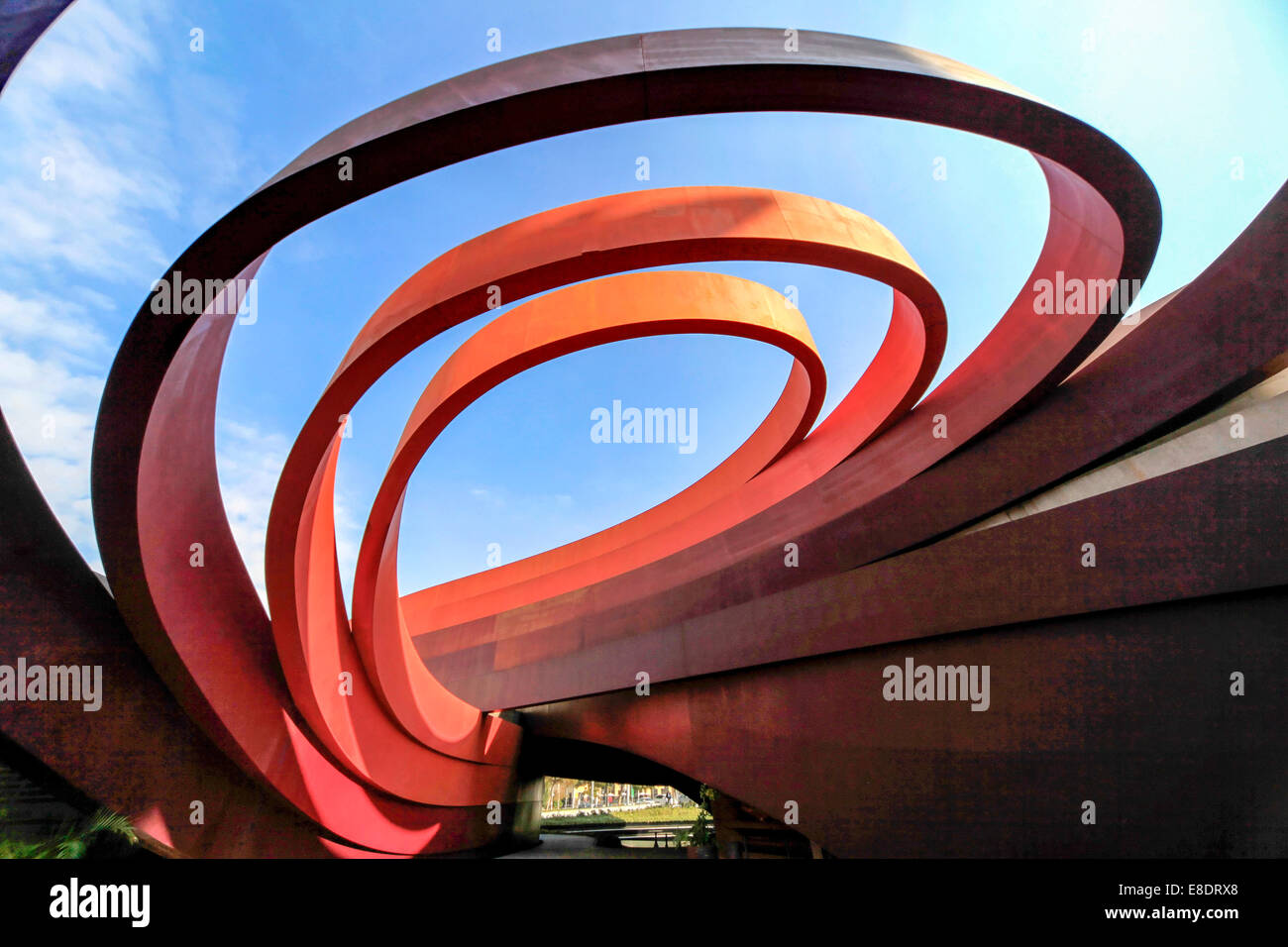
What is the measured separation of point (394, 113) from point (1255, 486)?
33.4ft

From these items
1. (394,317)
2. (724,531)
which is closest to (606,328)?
(394,317)

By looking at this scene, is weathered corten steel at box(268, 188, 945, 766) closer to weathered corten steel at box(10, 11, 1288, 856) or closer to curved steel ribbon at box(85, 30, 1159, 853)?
weathered corten steel at box(10, 11, 1288, 856)

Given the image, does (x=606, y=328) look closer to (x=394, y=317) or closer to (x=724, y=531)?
(x=394, y=317)

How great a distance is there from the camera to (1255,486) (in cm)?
773

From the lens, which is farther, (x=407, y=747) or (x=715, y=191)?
(x=407, y=747)

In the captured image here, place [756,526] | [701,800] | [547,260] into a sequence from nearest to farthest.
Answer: [547,260]
[756,526]
[701,800]

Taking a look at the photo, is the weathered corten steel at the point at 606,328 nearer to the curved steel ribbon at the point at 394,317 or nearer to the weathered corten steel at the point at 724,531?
the weathered corten steel at the point at 724,531

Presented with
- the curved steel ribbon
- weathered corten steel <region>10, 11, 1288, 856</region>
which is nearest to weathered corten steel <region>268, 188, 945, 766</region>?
weathered corten steel <region>10, 11, 1288, 856</region>

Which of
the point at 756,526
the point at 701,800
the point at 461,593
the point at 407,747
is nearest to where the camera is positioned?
the point at 407,747

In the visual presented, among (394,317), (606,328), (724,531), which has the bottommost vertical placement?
(724,531)

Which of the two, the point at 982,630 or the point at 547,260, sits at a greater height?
the point at 547,260

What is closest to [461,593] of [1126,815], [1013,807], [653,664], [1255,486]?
[653,664]

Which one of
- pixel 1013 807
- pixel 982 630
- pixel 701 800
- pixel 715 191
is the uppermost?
pixel 715 191
